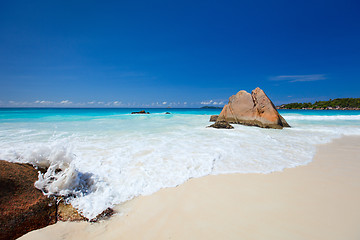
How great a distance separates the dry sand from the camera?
1.89 meters

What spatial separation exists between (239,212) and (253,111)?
39.4 ft

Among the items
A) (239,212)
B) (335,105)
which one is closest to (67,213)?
(239,212)

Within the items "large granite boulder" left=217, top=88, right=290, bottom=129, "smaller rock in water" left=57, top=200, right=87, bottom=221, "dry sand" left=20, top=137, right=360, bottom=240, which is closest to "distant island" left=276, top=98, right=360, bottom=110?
"large granite boulder" left=217, top=88, right=290, bottom=129

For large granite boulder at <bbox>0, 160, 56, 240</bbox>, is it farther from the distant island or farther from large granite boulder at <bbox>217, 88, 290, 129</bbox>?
the distant island

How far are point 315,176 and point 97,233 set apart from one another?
4.08 meters

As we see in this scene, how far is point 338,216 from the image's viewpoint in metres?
2.18

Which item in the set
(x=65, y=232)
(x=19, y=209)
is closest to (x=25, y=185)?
(x=19, y=209)

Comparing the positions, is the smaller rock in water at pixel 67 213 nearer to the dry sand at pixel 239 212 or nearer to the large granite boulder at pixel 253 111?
→ the dry sand at pixel 239 212

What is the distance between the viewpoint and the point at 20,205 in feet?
6.56

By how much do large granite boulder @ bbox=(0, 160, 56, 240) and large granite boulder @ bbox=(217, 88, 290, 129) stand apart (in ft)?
41.1

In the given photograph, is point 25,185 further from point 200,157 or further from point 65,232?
point 200,157

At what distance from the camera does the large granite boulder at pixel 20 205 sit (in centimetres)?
183

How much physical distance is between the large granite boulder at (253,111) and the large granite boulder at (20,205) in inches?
493

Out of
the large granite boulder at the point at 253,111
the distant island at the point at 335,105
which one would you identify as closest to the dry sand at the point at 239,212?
the large granite boulder at the point at 253,111
